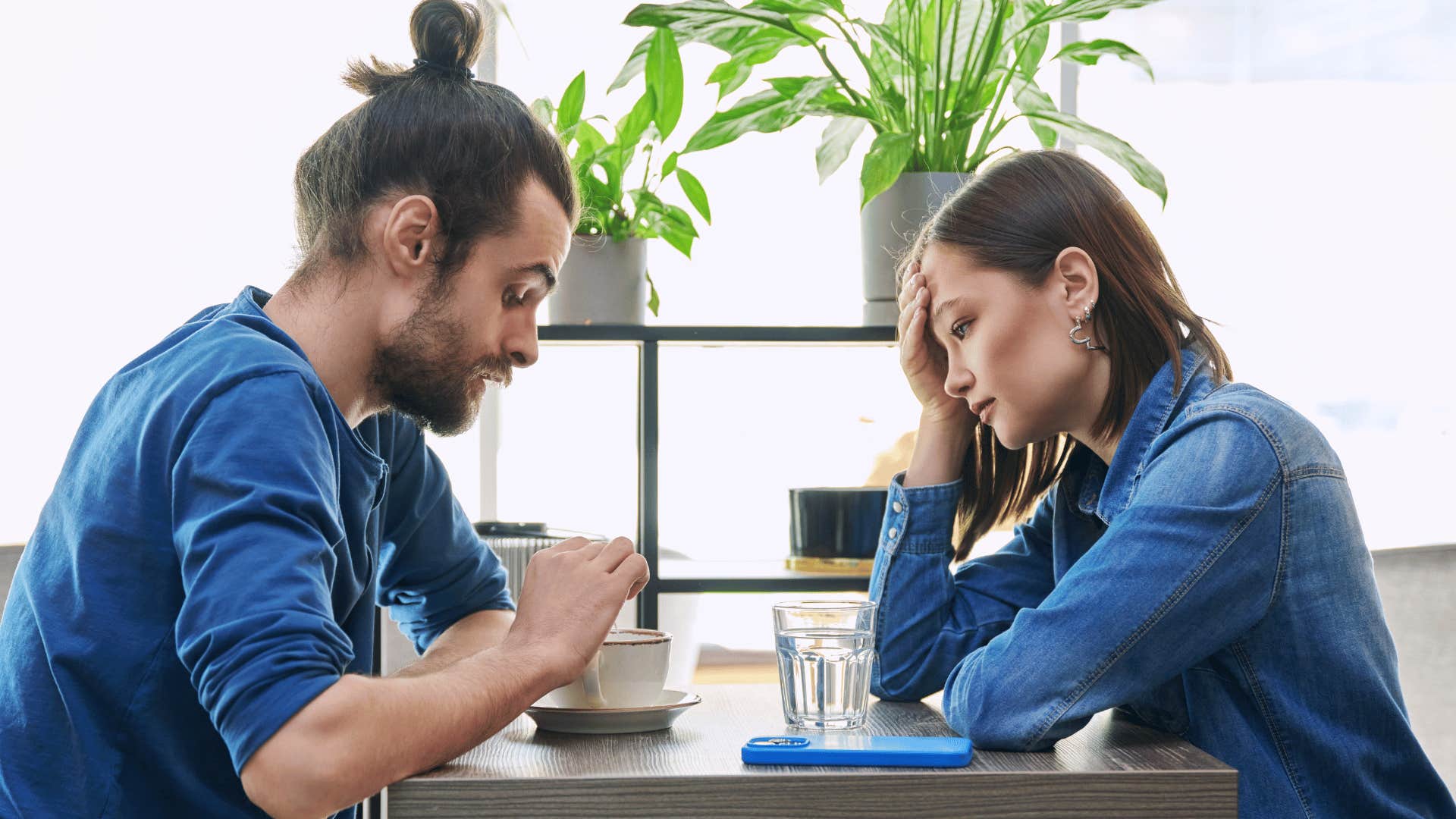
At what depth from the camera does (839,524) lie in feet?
5.73

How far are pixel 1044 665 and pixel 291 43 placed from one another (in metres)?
1.96

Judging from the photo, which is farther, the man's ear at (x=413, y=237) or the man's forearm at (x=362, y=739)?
the man's ear at (x=413, y=237)

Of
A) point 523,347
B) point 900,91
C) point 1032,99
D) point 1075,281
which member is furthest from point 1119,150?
point 523,347

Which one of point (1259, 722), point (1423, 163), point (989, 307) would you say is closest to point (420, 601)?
point (989, 307)

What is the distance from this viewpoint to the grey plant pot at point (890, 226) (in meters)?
1.69

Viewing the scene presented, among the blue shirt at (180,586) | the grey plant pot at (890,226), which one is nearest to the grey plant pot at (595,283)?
the grey plant pot at (890,226)

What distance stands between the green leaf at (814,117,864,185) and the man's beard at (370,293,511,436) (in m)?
0.70

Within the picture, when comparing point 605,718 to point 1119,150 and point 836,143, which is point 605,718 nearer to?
point 836,143

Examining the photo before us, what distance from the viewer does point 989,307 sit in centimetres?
119

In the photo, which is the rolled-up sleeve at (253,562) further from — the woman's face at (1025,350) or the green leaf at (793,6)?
the green leaf at (793,6)

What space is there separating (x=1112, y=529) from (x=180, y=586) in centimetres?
72

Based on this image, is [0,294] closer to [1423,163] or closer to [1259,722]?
[1259,722]

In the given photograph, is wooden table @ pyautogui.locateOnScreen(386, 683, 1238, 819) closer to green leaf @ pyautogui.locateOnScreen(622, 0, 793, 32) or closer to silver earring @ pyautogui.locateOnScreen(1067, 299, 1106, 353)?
silver earring @ pyautogui.locateOnScreen(1067, 299, 1106, 353)

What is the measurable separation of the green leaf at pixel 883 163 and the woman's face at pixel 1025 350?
39cm
